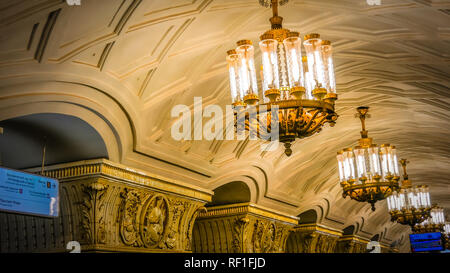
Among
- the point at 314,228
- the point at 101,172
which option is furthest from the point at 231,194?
the point at 314,228

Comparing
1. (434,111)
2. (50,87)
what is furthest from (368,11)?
(434,111)

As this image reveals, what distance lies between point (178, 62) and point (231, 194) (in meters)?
5.07

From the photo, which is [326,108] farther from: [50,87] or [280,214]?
[280,214]

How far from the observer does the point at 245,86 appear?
16.5 ft

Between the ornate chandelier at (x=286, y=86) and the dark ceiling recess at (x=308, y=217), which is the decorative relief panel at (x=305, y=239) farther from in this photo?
the ornate chandelier at (x=286, y=86)

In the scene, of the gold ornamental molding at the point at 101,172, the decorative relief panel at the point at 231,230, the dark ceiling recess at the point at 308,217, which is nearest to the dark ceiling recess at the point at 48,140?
the gold ornamental molding at the point at 101,172

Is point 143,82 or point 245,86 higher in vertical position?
point 143,82

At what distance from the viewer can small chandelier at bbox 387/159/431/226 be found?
13406mm

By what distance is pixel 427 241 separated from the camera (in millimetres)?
19422

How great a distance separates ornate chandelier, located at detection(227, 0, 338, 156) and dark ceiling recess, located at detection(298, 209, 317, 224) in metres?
10.5

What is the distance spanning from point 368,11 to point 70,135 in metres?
4.39

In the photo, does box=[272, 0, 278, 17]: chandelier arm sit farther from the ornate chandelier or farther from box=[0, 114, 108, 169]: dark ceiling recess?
box=[0, 114, 108, 169]: dark ceiling recess
